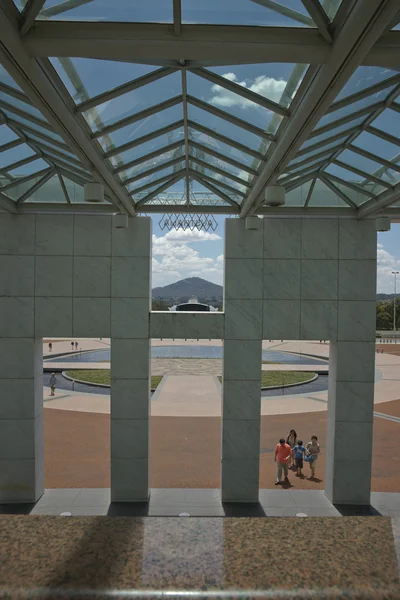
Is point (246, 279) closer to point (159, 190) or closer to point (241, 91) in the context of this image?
point (159, 190)

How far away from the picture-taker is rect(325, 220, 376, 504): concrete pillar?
38.6 feet

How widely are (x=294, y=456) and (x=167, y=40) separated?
1262cm

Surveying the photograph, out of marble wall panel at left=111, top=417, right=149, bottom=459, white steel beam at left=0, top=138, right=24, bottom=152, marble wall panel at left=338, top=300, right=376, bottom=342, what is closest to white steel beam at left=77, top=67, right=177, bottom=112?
white steel beam at left=0, top=138, right=24, bottom=152

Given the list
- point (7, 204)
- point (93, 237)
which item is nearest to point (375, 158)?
point (93, 237)

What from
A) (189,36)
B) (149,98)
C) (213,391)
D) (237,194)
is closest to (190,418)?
(213,391)

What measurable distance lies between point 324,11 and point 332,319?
28.6 feet

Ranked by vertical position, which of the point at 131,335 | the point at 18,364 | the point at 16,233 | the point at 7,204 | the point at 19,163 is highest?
the point at 19,163

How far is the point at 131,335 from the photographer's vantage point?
1176cm

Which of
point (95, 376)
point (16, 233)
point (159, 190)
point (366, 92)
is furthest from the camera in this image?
point (95, 376)

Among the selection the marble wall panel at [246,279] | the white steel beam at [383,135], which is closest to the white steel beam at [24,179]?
the marble wall panel at [246,279]

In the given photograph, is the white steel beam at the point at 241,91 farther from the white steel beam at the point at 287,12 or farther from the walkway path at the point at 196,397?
the walkway path at the point at 196,397

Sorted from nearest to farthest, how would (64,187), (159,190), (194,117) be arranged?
1. (194,117)
2. (159,190)
3. (64,187)

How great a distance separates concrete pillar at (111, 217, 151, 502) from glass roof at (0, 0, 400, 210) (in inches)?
43.8

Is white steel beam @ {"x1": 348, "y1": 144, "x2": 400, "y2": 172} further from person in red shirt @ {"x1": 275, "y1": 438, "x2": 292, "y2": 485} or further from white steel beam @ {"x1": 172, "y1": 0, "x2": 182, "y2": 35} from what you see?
person in red shirt @ {"x1": 275, "y1": 438, "x2": 292, "y2": 485}
